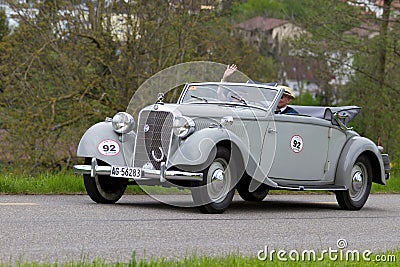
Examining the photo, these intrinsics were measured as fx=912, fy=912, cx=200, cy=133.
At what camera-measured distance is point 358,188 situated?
43.2 ft

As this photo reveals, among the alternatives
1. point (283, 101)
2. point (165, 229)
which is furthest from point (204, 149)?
point (283, 101)

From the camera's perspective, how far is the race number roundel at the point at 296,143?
483 inches

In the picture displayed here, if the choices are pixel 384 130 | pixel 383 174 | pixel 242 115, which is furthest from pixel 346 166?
pixel 384 130

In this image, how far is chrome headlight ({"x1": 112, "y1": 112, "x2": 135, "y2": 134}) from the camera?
1170 cm

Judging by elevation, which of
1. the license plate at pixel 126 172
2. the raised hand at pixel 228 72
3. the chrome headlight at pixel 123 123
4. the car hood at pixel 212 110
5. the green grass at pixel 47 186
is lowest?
the green grass at pixel 47 186

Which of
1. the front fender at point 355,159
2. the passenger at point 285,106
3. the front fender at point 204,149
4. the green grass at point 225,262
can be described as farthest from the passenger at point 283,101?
the green grass at point 225,262

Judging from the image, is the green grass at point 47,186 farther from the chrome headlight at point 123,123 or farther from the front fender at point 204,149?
the front fender at point 204,149

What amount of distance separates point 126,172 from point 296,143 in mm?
2589

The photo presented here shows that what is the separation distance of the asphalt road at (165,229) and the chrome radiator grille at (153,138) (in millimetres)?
613

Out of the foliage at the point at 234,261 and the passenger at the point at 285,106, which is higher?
the passenger at the point at 285,106

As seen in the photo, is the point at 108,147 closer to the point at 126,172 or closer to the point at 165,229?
the point at 126,172

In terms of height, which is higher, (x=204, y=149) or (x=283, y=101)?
(x=283, y=101)

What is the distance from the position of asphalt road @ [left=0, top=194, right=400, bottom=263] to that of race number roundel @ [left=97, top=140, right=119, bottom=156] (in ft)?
2.18

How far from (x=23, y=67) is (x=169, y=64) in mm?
3362
